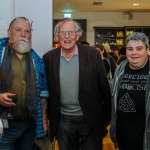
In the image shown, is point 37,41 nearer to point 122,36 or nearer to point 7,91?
point 7,91

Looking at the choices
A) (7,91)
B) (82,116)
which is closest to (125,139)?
(82,116)

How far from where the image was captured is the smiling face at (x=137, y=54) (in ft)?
6.45

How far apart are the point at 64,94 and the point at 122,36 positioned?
991 cm

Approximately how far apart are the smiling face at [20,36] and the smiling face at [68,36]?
0.84ft

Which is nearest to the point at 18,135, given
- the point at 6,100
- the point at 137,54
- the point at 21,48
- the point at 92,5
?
the point at 6,100

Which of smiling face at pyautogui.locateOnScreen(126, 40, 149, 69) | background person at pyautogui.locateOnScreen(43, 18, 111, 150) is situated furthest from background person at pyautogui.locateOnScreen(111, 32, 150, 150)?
background person at pyautogui.locateOnScreen(43, 18, 111, 150)

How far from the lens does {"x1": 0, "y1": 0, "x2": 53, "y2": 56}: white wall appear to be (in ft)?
7.98

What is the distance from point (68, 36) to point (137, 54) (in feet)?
1.75

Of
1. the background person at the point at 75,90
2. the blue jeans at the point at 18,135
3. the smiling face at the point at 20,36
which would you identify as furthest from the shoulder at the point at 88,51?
the blue jeans at the point at 18,135

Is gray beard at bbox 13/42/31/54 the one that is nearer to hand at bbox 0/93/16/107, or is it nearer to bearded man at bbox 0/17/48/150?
bearded man at bbox 0/17/48/150

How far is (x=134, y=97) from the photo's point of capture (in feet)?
6.43

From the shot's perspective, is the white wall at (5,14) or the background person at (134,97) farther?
the white wall at (5,14)

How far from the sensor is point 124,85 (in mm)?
2023

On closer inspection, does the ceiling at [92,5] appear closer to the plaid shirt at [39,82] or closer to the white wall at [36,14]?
the white wall at [36,14]
